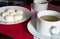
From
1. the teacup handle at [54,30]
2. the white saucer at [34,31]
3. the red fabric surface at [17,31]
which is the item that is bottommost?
the red fabric surface at [17,31]

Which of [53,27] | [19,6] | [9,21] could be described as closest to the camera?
[53,27]

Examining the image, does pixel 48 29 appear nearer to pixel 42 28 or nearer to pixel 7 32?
pixel 42 28

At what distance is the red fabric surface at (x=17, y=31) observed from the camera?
50 centimetres

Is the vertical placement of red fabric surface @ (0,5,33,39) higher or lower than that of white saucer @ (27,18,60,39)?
lower

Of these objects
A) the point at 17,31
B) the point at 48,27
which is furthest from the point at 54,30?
the point at 17,31

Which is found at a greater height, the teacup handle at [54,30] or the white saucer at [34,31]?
A: the teacup handle at [54,30]

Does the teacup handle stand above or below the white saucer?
above

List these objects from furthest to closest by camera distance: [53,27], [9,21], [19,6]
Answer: [19,6] < [9,21] < [53,27]

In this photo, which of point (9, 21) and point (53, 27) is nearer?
point (53, 27)

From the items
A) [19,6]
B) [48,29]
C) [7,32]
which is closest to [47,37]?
[48,29]

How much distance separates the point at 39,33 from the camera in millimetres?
477

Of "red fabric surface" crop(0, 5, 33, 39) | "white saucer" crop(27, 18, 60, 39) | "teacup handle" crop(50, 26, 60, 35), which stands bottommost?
"red fabric surface" crop(0, 5, 33, 39)

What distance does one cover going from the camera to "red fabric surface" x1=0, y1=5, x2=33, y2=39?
499mm

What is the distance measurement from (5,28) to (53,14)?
0.64ft
